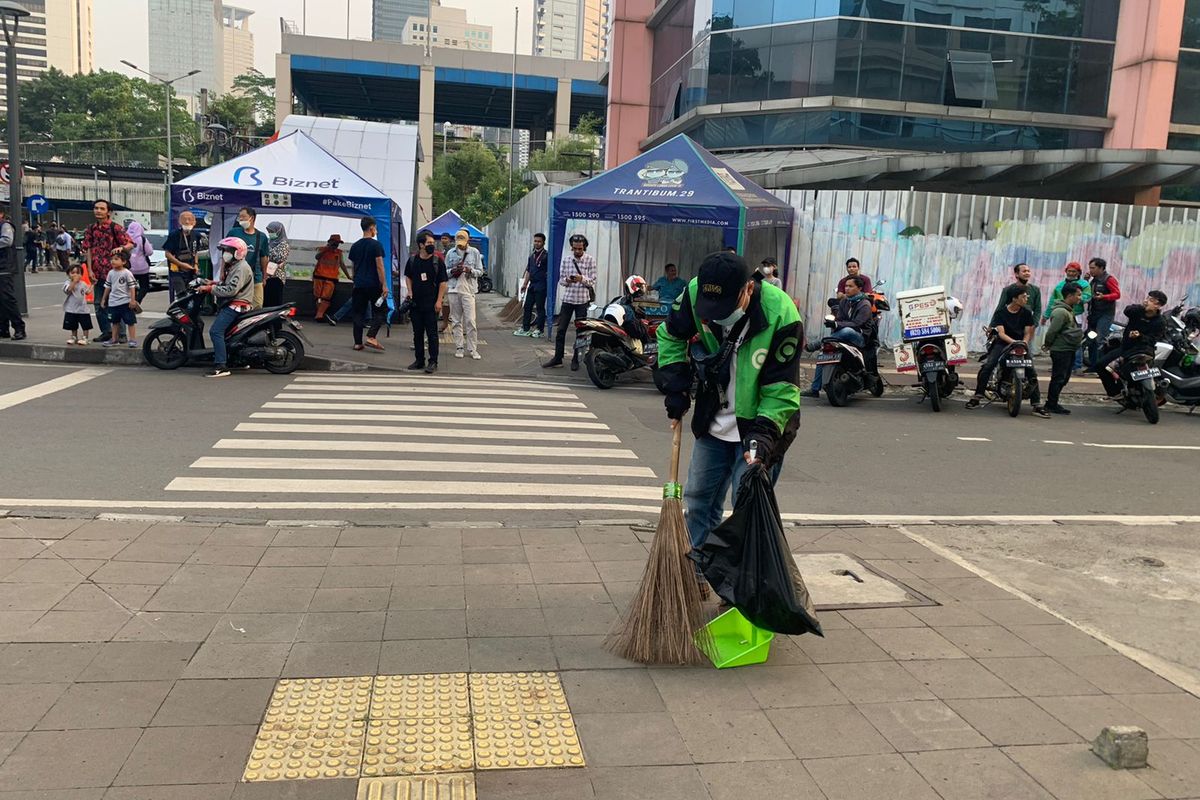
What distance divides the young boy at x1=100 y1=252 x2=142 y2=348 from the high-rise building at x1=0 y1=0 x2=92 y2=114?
593ft

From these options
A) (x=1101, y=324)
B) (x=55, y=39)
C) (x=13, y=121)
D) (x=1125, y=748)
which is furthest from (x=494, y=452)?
(x=55, y=39)

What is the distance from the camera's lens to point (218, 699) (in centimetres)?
371

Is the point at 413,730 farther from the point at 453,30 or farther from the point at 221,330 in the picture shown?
the point at 453,30

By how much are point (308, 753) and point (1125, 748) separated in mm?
2873

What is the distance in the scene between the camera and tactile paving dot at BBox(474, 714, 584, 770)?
3.33m

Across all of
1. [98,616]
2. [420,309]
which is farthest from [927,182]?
[98,616]

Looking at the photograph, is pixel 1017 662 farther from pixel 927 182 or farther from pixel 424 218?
pixel 424 218

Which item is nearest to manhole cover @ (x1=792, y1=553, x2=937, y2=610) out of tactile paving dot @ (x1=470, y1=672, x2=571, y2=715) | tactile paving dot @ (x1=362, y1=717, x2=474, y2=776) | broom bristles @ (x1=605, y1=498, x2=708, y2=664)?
broom bristles @ (x1=605, y1=498, x2=708, y2=664)

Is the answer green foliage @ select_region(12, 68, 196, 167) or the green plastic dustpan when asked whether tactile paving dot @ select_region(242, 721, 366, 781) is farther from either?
green foliage @ select_region(12, 68, 196, 167)

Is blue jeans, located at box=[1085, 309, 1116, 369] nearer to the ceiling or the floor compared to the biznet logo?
nearer to the floor

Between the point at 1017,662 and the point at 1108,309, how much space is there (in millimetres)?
11961

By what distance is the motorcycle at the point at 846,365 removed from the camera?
1209 centimetres

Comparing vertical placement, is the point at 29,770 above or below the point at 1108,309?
below

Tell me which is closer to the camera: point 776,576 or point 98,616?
point 776,576
